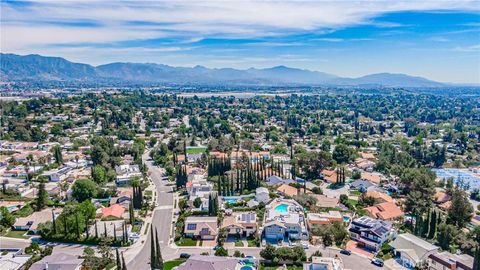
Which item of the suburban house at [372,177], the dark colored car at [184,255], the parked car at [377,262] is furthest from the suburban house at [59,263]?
the suburban house at [372,177]

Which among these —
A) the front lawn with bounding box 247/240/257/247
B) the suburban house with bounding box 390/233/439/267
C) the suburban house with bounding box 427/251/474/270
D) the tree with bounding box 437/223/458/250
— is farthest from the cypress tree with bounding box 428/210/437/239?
the front lawn with bounding box 247/240/257/247

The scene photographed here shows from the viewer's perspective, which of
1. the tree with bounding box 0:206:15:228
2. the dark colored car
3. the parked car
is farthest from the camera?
the tree with bounding box 0:206:15:228

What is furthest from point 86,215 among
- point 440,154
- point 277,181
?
point 440,154

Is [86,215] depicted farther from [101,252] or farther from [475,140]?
[475,140]

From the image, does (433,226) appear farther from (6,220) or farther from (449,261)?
(6,220)

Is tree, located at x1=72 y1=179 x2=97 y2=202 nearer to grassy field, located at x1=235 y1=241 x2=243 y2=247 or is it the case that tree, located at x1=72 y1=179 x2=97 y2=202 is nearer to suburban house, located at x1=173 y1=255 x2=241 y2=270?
grassy field, located at x1=235 y1=241 x2=243 y2=247
